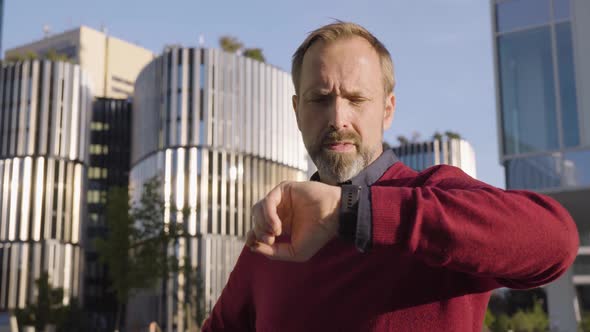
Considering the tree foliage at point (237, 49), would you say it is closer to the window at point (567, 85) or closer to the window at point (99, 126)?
the window at point (99, 126)

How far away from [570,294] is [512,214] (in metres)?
20.5

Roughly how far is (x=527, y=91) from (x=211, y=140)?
Answer: 39.7 m

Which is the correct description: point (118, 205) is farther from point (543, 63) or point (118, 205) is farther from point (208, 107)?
point (208, 107)

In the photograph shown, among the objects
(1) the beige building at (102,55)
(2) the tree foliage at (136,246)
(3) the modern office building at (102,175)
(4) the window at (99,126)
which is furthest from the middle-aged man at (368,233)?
→ (1) the beige building at (102,55)

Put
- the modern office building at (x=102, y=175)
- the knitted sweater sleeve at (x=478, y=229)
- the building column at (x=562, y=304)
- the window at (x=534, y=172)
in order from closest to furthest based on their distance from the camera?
1. the knitted sweater sleeve at (x=478, y=229)
2. the window at (x=534, y=172)
3. the building column at (x=562, y=304)
4. the modern office building at (x=102, y=175)

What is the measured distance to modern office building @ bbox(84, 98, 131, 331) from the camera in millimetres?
71250

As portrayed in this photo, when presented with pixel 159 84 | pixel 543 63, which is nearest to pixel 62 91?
pixel 159 84

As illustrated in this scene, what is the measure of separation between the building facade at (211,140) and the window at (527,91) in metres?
36.5

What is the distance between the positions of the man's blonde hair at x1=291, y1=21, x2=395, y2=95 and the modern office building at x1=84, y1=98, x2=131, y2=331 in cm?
6985

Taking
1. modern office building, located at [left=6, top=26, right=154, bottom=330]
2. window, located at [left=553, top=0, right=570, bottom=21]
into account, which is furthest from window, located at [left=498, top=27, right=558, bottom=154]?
modern office building, located at [left=6, top=26, right=154, bottom=330]

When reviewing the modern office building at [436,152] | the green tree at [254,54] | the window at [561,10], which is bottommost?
the window at [561,10]

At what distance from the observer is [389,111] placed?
7.19 ft

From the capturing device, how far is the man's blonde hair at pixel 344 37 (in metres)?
1.97

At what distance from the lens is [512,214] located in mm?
1400
